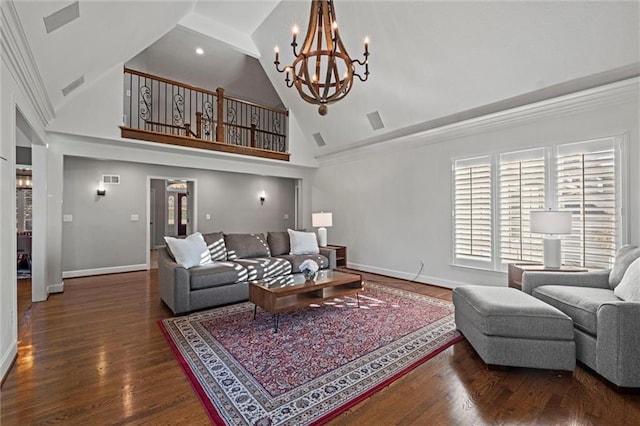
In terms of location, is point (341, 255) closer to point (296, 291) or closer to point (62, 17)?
point (296, 291)

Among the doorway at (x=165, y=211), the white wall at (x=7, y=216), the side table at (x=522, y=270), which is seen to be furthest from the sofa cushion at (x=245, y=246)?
the doorway at (x=165, y=211)

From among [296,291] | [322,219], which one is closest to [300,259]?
[322,219]

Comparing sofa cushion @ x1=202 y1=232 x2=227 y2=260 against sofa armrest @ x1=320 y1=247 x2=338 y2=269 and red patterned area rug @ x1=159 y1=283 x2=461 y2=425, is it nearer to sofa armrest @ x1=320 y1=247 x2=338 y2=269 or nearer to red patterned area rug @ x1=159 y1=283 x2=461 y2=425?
red patterned area rug @ x1=159 y1=283 x2=461 y2=425

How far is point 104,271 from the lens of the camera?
5.95 meters

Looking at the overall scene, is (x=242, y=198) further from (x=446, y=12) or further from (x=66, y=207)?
(x=446, y=12)

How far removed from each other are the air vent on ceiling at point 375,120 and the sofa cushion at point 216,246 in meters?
3.42

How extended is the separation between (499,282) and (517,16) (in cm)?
332

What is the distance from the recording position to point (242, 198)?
777 cm

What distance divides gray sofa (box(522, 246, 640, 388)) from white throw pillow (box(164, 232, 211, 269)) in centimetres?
386

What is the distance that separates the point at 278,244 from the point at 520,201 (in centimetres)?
373

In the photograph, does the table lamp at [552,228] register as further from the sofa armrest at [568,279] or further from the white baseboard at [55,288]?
the white baseboard at [55,288]

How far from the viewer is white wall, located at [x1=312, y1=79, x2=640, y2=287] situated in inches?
136

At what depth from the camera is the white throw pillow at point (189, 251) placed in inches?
152

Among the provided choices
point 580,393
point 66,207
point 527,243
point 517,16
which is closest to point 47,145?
point 66,207
